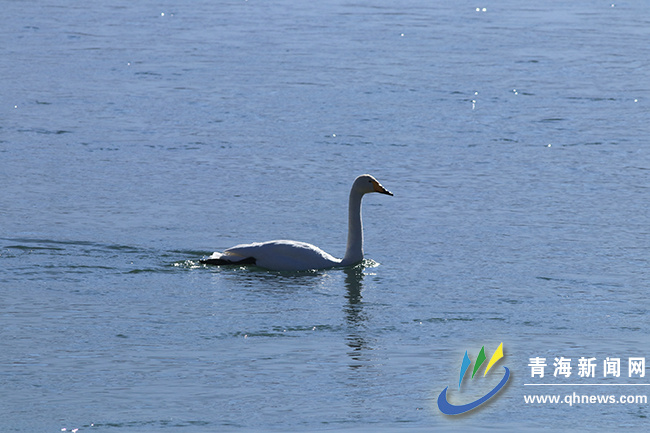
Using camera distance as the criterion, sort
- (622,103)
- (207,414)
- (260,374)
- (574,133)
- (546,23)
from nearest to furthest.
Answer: (207,414)
(260,374)
(574,133)
(622,103)
(546,23)

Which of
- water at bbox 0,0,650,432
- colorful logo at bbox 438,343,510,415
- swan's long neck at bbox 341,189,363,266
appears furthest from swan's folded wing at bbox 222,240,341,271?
colorful logo at bbox 438,343,510,415

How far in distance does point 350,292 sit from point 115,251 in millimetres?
2356

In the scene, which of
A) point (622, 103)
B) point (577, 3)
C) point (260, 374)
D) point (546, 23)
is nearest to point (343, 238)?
point (260, 374)

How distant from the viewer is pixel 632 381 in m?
7.82

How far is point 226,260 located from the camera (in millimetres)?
10680

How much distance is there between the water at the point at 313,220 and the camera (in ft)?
24.9

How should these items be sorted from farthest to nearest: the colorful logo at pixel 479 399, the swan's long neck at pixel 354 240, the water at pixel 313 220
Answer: the swan's long neck at pixel 354 240 < the water at pixel 313 220 < the colorful logo at pixel 479 399

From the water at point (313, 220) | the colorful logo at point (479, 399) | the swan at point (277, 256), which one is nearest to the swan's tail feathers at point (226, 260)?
the swan at point (277, 256)

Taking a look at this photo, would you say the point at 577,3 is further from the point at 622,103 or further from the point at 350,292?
the point at 350,292

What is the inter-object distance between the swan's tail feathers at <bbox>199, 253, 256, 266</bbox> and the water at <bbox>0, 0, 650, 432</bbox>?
4.1 inches

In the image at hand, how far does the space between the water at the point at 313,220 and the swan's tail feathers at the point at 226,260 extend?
104mm

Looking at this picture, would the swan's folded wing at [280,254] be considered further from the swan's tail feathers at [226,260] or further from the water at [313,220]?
the water at [313,220]

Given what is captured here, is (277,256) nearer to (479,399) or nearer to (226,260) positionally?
(226,260)

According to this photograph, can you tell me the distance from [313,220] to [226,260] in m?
2.02
